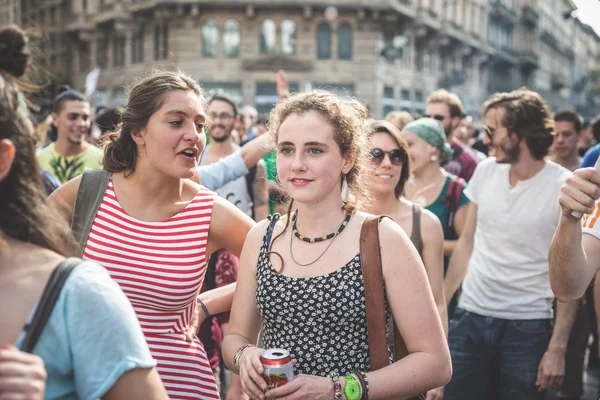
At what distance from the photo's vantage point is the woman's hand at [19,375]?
4.60 ft

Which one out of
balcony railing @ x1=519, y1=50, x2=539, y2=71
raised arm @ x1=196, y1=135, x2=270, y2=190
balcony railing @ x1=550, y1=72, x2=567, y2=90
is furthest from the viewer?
balcony railing @ x1=550, y1=72, x2=567, y2=90

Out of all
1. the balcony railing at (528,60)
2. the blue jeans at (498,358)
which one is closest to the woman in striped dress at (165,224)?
the blue jeans at (498,358)

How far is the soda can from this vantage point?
7.45ft

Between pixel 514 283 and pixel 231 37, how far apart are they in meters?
31.9

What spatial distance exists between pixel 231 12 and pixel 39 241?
3423 cm

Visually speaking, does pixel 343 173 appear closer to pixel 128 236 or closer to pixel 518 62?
pixel 128 236

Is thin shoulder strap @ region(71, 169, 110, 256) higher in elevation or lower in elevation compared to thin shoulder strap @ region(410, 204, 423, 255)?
higher

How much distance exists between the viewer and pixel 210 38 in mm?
34812

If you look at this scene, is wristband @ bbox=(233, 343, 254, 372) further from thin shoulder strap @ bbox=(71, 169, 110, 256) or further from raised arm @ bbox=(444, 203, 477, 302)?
raised arm @ bbox=(444, 203, 477, 302)

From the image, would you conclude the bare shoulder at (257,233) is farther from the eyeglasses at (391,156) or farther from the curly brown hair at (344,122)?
the eyeglasses at (391,156)

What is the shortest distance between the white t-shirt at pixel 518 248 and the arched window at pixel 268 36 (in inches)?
1225

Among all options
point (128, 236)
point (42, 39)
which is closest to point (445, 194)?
point (128, 236)

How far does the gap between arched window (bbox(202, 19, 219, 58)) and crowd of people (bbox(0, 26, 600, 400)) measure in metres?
30.5

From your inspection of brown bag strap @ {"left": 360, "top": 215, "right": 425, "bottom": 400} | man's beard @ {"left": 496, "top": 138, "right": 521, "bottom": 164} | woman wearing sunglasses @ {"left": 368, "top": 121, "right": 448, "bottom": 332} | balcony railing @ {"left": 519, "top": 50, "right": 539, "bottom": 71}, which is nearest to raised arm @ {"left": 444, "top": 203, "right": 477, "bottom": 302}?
man's beard @ {"left": 496, "top": 138, "right": 521, "bottom": 164}
